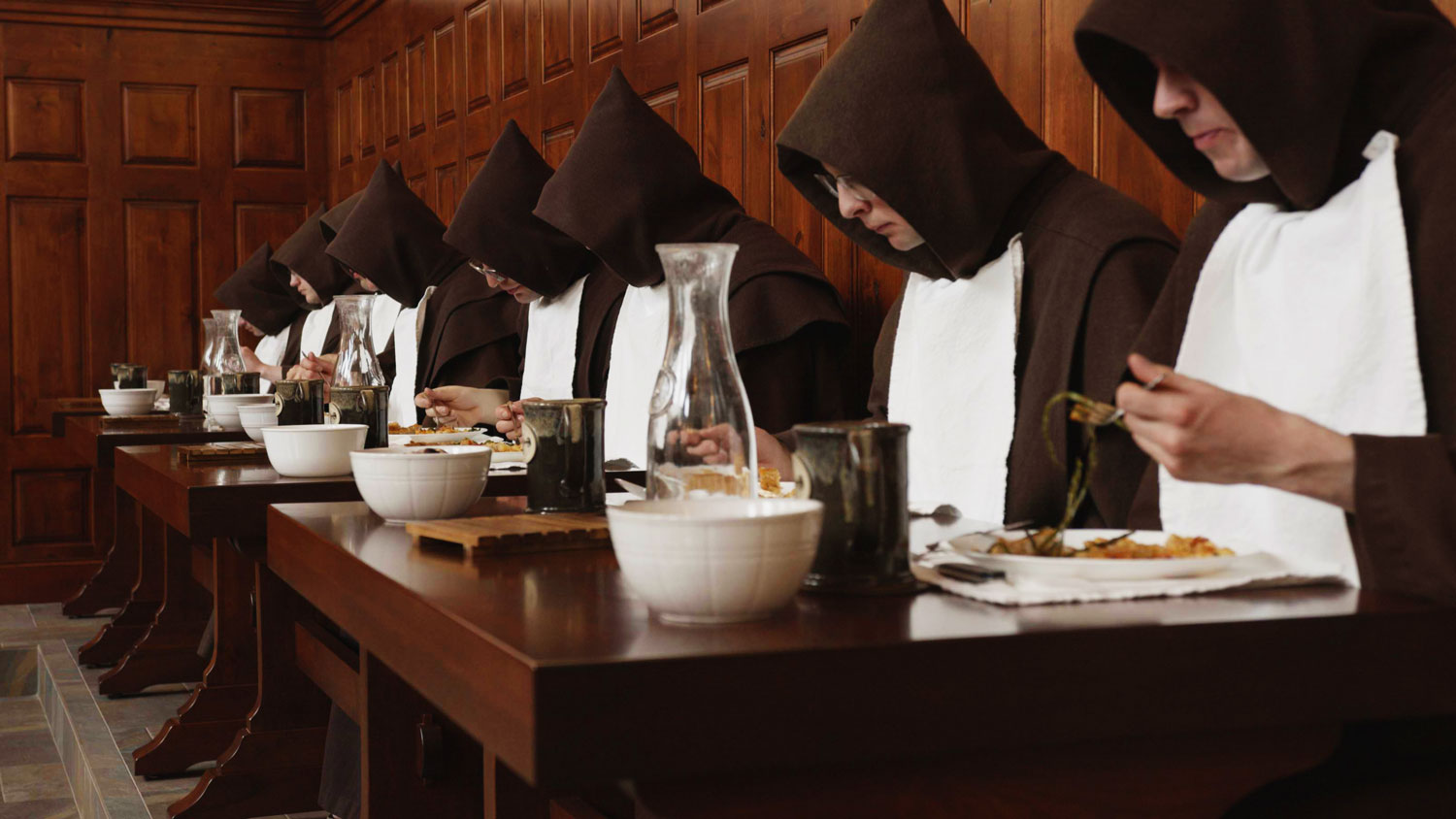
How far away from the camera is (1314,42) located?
5.57 ft

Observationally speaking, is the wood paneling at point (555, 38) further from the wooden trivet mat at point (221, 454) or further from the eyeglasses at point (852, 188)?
the eyeglasses at point (852, 188)

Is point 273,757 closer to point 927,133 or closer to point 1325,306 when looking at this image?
point 927,133

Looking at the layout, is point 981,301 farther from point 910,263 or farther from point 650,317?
point 650,317

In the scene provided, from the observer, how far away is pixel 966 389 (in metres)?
2.54

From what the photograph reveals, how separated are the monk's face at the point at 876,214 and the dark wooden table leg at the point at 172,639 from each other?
296 centimetres

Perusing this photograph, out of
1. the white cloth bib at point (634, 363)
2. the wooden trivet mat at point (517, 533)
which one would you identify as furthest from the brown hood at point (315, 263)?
the wooden trivet mat at point (517, 533)

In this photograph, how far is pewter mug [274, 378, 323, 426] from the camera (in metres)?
3.25

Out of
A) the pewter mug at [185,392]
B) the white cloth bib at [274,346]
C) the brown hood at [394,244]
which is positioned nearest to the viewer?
the pewter mug at [185,392]

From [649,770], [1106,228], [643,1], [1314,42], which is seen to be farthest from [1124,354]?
[643,1]

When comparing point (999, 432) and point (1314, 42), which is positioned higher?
point (1314, 42)

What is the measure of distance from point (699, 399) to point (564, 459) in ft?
1.53

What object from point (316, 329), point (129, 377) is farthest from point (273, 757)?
point (316, 329)

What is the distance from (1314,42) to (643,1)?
3266 millimetres

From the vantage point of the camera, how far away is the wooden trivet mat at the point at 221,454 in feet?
9.73
